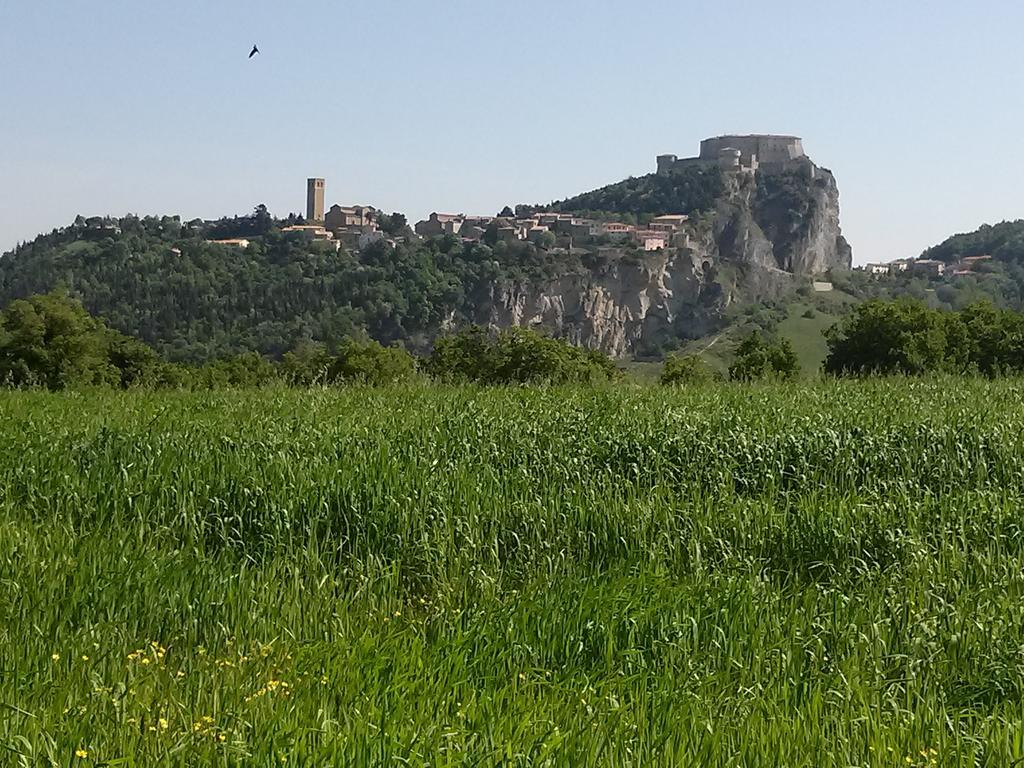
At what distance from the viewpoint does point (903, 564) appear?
8.75 metres

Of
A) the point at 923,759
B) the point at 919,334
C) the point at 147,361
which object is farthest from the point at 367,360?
the point at 923,759

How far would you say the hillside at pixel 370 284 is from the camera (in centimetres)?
11456

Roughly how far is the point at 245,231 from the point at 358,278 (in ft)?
157

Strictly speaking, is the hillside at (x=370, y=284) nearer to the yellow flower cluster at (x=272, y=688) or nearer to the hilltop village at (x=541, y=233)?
the hilltop village at (x=541, y=233)

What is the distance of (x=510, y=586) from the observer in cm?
845

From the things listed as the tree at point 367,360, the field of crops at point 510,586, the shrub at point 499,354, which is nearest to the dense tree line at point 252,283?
the tree at point 367,360

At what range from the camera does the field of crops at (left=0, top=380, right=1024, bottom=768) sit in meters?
4.79

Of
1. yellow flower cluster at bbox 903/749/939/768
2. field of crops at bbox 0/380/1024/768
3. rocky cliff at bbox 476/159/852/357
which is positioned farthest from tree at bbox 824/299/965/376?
rocky cliff at bbox 476/159/852/357

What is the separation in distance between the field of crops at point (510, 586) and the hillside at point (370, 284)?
8630 centimetres

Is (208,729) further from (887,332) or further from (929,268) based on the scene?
(929,268)

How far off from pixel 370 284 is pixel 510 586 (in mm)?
126579

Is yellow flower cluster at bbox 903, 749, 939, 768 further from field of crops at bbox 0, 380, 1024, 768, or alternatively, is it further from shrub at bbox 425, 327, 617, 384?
shrub at bbox 425, 327, 617, 384

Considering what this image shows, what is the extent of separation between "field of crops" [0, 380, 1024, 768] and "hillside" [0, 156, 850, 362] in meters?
86.3

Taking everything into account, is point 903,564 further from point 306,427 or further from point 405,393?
point 405,393
